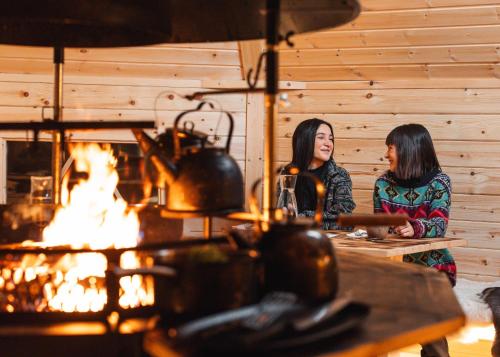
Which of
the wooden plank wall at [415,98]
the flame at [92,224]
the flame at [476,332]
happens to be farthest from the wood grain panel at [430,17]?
the flame at [92,224]

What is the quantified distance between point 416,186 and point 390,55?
→ 4.20ft

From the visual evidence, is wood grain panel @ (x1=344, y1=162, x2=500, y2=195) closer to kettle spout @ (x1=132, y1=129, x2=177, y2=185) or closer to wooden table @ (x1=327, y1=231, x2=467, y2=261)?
wooden table @ (x1=327, y1=231, x2=467, y2=261)

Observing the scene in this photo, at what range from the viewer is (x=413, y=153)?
151 inches

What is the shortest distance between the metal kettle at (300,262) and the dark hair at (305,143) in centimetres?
285

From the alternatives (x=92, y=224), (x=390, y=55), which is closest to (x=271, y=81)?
(x=92, y=224)

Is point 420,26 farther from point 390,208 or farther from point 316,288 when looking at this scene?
point 316,288

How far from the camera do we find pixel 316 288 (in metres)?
1.37

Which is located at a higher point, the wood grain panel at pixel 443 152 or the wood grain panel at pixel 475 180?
the wood grain panel at pixel 443 152

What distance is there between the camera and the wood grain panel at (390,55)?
15.0 ft

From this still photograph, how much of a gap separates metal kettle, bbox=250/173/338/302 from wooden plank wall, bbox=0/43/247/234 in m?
3.68

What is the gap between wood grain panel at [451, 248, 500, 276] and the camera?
190 inches

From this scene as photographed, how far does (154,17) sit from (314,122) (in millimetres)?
2488

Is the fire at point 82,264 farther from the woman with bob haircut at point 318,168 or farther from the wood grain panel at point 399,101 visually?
the wood grain panel at point 399,101

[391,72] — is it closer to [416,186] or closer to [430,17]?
[430,17]
